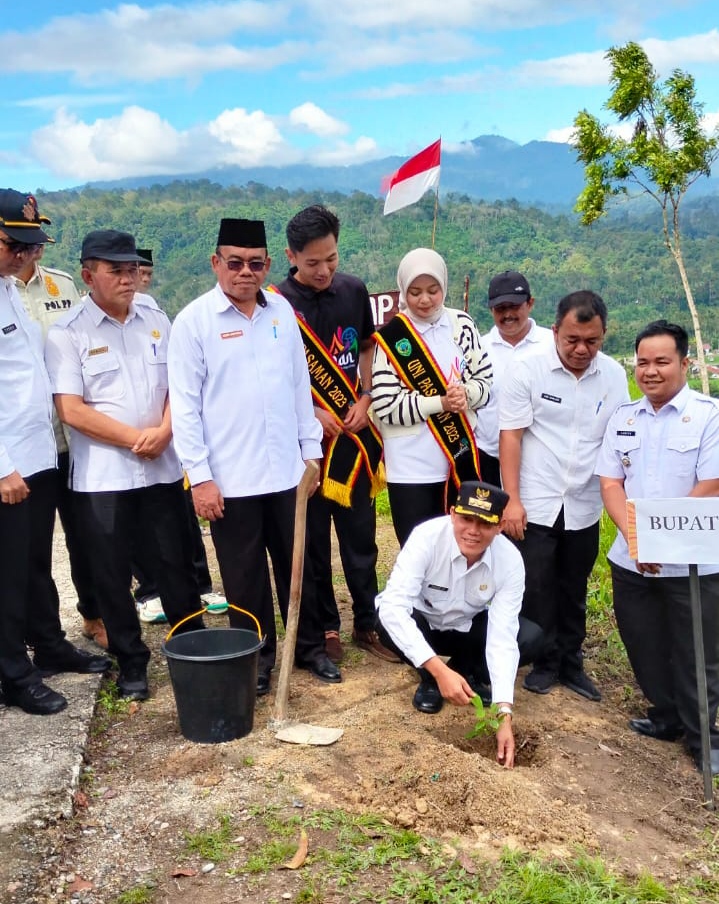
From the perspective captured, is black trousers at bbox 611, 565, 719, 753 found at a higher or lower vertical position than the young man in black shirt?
lower

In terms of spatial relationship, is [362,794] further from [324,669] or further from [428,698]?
[324,669]

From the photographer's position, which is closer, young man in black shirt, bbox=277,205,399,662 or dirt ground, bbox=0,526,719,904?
dirt ground, bbox=0,526,719,904

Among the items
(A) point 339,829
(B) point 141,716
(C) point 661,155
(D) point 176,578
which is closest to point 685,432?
(A) point 339,829

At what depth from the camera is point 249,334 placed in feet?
12.7

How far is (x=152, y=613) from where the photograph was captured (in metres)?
5.34

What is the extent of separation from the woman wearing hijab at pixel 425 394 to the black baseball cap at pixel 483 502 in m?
0.72

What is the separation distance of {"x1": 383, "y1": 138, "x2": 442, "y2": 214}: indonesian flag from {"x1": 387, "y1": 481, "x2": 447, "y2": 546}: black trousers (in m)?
4.13

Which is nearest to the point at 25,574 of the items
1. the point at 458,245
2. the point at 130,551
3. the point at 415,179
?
the point at 130,551

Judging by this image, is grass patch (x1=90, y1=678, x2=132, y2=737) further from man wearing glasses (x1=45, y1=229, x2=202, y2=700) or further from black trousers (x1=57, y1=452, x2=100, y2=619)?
black trousers (x1=57, y1=452, x2=100, y2=619)

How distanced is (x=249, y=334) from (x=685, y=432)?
6.30 ft

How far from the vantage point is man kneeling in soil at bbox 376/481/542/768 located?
363cm

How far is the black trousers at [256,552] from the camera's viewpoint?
157 inches

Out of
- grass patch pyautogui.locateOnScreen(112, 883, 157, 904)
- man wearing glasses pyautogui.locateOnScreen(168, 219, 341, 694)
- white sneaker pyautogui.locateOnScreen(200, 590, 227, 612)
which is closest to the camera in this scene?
grass patch pyautogui.locateOnScreen(112, 883, 157, 904)

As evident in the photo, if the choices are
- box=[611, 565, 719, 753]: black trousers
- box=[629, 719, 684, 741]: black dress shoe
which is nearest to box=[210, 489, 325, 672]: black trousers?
box=[611, 565, 719, 753]: black trousers
